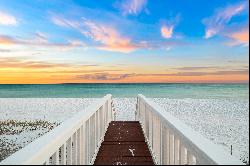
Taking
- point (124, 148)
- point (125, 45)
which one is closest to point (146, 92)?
point (125, 45)

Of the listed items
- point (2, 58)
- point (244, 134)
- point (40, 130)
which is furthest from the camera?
point (2, 58)

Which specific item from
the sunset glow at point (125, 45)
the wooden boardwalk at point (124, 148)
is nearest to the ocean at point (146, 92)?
the sunset glow at point (125, 45)

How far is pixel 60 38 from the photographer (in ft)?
139

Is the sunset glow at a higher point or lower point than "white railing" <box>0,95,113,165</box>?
higher

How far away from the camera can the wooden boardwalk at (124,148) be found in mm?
5410

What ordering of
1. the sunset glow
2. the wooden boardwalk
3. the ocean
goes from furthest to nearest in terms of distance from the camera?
1. the ocean
2. the sunset glow
3. the wooden boardwalk

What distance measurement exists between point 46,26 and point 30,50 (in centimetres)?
362

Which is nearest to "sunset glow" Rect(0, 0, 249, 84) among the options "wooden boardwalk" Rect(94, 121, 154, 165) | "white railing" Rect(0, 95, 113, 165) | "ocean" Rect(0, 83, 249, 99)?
"ocean" Rect(0, 83, 249, 99)

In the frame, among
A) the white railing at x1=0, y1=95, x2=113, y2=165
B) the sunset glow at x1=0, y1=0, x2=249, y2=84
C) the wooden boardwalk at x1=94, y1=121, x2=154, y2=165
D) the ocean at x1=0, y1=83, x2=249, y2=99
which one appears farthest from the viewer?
the ocean at x1=0, y1=83, x2=249, y2=99

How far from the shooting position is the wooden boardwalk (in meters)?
5.41

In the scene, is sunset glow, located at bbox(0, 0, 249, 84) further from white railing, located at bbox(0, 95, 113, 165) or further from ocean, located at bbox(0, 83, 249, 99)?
white railing, located at bbox(0, 95, 113, 165)

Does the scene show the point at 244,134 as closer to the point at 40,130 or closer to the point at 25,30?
the point at 40,130

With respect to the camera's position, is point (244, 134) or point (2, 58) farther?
point (2, 58)

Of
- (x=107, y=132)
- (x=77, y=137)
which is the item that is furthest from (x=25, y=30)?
(x=77, y=137)
